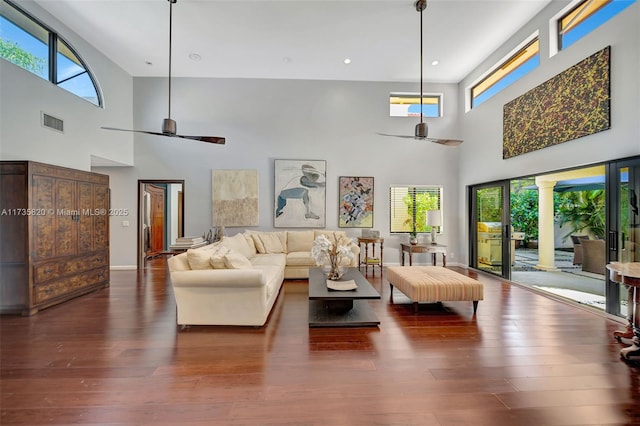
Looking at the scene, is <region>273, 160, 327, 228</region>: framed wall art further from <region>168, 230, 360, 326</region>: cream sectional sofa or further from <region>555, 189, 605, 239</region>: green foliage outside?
<region>555, 189, 605, 239</region>: green foliage outside

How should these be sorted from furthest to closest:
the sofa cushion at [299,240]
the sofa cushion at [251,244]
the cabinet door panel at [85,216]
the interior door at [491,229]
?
1. the sofa cushion at [299,240]
2. the sofa cushion at [251,244]
3. the interior door at [491,229]
4. the cabinet door panel at [85,216]

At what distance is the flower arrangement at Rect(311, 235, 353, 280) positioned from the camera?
11.0 feet

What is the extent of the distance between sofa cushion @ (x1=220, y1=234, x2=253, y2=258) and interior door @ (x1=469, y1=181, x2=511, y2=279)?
4988 millimetres

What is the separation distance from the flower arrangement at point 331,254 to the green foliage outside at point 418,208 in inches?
133

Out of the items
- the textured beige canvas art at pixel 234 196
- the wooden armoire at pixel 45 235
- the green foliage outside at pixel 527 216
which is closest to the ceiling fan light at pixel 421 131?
the textured beige canvas art at pixel 234 196

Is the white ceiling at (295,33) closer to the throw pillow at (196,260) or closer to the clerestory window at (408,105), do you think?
the clerestory window at (408,105)

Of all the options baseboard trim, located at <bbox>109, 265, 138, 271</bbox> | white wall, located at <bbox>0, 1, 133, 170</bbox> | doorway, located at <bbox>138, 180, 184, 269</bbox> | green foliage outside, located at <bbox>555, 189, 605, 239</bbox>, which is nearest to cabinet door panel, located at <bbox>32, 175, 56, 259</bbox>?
white wall, located at <bbox>0, 1, 133, 170</bbox>

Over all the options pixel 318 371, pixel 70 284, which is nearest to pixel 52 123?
pixel 70 284

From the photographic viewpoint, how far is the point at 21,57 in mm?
3680

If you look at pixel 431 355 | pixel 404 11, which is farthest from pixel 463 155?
pixel 431 355

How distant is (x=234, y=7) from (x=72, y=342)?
187 inches

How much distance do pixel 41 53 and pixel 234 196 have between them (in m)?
3.75

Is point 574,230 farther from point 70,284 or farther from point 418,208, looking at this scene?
point 70,284

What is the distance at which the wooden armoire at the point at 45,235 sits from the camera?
3.29 m
